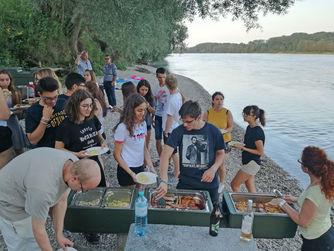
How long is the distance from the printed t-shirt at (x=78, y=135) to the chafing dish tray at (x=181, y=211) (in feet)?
3.48

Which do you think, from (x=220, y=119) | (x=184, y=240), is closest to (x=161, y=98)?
(x=220, y=119)

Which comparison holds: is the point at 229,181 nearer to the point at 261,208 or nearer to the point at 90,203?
the point at 261,208

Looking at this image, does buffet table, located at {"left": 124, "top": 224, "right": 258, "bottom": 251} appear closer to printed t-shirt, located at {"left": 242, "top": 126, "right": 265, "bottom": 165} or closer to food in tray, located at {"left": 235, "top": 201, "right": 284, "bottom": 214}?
food in tray, located at {"left": 235, "top": 201, "right": 284, "bottom": 214}

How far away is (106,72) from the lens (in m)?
10.5

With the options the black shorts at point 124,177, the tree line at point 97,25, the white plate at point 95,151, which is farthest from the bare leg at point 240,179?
the tree line at point 97,25

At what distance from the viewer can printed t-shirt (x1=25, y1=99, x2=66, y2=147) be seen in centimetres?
318

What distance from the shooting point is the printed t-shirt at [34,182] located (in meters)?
1.90

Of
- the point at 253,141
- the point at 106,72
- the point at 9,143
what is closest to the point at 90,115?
the point at 9,143

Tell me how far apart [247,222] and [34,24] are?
54.3 feet

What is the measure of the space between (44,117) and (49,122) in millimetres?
171

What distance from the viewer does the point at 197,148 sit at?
2.99 metres

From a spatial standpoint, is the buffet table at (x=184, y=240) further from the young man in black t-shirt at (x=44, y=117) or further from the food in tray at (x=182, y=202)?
the young man in black t-shirt at (x=44, y=117)

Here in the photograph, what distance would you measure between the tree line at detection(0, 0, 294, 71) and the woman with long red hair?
4.96 metres

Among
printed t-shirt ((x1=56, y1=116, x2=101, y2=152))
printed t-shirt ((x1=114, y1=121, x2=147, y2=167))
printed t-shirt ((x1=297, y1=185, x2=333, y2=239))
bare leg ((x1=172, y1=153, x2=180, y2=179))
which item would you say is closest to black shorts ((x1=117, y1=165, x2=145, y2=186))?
printed t-shirt ((x1=114, y1=121, x2=147, y2=167))
